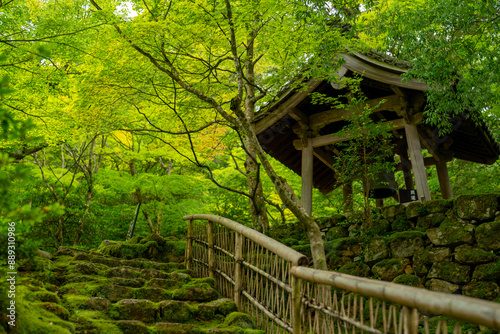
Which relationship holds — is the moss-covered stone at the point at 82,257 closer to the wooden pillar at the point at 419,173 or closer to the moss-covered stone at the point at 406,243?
the moss-covered stone at the point at 406,243

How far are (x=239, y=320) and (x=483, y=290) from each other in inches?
134

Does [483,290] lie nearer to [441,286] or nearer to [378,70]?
[441,286]

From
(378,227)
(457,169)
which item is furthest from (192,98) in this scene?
(457,169)

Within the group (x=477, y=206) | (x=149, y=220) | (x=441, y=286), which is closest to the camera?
(x=441, y=286)

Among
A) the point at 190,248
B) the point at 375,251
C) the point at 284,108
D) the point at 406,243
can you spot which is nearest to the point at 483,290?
the point at 406,243

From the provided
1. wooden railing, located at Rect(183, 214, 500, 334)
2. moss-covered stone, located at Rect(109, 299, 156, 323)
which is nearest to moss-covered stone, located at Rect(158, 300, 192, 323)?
moss-covered stone, located at Rect(109, 299, 156, 323)

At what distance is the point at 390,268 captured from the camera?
19.5 ft

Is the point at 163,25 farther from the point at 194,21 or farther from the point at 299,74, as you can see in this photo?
the point at 299,74

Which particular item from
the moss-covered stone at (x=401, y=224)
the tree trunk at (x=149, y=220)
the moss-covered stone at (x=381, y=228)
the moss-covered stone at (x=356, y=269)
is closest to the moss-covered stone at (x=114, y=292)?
the moss-covered stone at (x=356, y=269)

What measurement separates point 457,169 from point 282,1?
11755mm

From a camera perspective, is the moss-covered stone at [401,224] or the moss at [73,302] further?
the moss-covered stone at [401,224]

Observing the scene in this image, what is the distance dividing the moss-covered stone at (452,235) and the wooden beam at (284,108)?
3561 mm

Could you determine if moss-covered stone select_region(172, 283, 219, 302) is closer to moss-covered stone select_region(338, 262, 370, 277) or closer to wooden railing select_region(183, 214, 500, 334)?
wooden railing select_region(183, 214, 500, 334)

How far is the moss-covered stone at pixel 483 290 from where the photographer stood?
4.93 m
